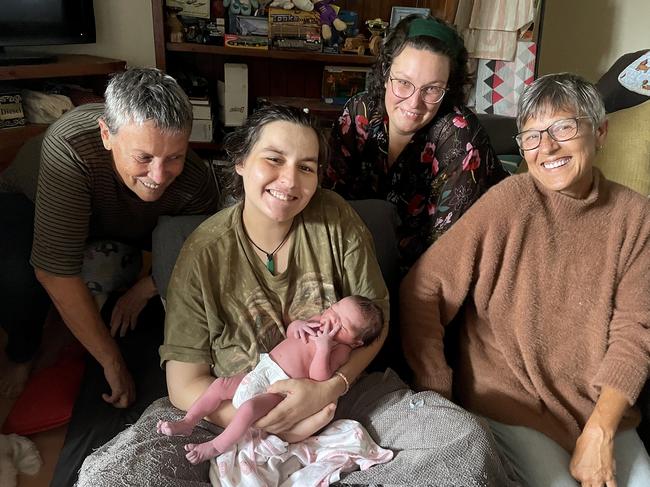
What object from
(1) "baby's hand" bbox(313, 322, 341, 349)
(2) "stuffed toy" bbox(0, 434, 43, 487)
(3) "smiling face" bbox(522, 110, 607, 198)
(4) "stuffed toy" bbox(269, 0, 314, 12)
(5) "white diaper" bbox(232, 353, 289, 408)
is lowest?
(2) "stuffed toy" bbox(0, 434, 43, 487)

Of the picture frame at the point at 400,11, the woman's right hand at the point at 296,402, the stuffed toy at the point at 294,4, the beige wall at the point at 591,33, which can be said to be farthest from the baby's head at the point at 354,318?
the beige wall at the point at 591,33

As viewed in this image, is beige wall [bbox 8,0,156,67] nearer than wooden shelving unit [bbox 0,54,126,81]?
No

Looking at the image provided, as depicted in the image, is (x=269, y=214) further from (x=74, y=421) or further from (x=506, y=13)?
(x=506, y=13)

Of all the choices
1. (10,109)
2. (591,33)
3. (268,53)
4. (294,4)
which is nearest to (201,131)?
(268,53)

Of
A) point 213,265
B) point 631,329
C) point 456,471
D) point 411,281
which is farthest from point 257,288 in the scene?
point 631,329

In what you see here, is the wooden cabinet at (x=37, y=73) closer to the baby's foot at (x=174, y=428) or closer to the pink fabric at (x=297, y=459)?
the baby's foot at (x=174, y=428)

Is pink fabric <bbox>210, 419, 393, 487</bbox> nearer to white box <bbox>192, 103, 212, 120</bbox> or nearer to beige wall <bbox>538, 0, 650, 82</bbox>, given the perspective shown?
white box <bbox>192, 103, 212, 120</bbox>

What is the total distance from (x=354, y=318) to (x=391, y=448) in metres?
0.30

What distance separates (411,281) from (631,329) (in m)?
0.54

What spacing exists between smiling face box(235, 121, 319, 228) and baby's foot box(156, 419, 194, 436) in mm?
483

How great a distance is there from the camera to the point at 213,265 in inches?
53.1

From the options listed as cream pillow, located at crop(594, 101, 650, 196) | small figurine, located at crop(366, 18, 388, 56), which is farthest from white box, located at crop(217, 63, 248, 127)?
cream pillow, located at crop(594, 101, 650, 196)

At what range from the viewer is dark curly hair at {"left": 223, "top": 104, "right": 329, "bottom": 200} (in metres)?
1.34

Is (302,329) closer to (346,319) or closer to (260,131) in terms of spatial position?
(346,319)
